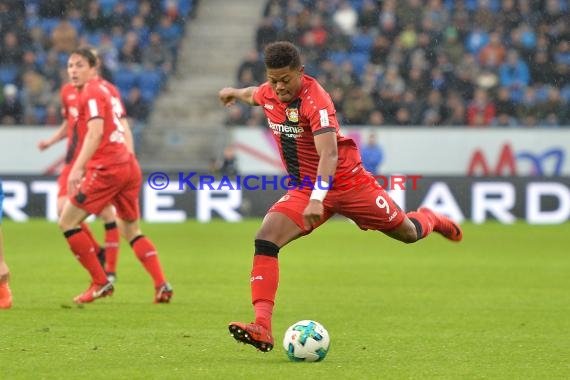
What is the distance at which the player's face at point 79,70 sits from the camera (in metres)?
10.3

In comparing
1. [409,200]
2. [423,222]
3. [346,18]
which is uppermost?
[346,18]

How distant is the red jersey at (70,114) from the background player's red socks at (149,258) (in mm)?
1192

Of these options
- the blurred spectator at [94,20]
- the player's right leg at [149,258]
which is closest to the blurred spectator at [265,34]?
the blurred spectator at [94,20]

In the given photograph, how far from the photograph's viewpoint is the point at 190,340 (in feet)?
26.3

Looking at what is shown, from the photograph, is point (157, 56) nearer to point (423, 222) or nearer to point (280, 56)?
point (423, 222)

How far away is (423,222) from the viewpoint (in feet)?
29.9

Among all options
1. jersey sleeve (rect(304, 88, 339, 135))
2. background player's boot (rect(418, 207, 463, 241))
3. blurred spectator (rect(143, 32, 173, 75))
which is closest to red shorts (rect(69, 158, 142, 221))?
background player's boot (rect(418, 207, 463, 241))

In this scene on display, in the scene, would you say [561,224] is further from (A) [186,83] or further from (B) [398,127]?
(A) [186,83]

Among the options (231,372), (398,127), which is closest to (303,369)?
(231,372)

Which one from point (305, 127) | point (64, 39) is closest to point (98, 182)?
point (305, 127)

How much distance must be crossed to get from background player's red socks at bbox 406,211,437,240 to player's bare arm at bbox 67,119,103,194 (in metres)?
2.64

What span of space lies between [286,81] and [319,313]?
110 inches

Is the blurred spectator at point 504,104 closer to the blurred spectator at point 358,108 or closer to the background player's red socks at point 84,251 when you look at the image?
the blurred spectator at point 358,108

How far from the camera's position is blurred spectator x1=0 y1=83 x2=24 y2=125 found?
2386cm
